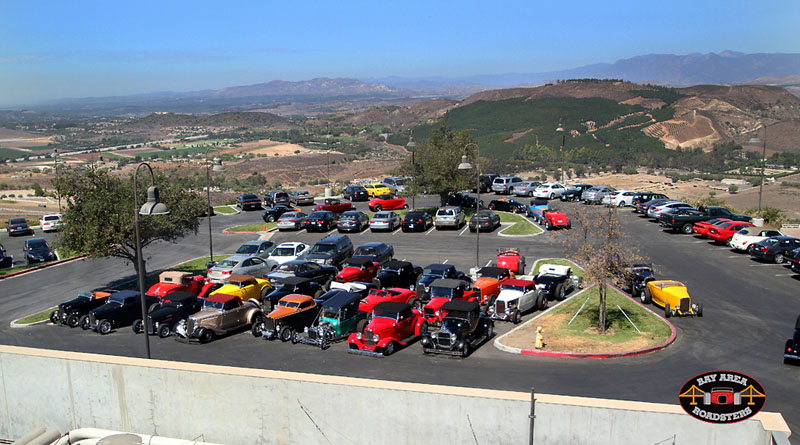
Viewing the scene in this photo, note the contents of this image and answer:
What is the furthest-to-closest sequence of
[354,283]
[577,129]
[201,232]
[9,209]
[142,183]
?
[577,129] → [9,209] → [201,232] → [142,183] → [354,283]

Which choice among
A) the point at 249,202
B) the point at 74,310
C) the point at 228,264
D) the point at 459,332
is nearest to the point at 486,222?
the point at 228,264

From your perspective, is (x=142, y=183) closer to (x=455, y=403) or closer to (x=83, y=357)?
(x=83, y=357)

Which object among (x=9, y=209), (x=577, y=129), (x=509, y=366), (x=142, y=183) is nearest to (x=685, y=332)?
(x=509, y=366)

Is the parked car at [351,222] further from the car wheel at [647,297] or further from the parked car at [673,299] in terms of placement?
the parked car at [673,299]

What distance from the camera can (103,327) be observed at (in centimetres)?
2188

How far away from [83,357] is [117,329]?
10.5m

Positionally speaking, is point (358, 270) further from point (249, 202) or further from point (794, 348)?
point (249, 202)

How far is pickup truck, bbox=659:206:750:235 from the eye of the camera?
36719 mm

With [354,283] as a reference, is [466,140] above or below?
above

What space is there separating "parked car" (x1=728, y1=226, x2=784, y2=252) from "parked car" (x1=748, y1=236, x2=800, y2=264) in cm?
92

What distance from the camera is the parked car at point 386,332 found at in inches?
743

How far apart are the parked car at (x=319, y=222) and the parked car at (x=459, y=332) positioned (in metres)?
19.8

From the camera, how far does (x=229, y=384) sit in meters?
11.9

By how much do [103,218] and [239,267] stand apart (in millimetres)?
6016
